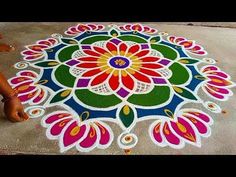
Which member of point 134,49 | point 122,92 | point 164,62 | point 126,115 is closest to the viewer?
point 126,115

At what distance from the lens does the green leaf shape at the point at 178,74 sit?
4.69 feet

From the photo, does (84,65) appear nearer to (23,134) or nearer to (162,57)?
(162,57)

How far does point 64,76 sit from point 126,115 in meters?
0.38

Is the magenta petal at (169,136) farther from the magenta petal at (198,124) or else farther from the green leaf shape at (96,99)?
the green leaf shape at (96,99)

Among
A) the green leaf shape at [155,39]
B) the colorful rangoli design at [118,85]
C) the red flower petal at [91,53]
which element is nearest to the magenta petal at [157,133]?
the colorful rangoli design at [118,85]

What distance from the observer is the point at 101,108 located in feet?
4.11

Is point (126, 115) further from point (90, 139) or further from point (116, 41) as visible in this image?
point (116, 41)

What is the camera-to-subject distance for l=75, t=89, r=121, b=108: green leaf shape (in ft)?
4.18

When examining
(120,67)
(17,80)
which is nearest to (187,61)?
(120,67)

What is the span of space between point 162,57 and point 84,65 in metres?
0.40

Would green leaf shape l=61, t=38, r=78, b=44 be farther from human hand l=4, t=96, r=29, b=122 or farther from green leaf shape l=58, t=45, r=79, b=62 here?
human hand l=4, t=96, r=29, b=122

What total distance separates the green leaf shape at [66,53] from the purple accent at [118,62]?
0.22m

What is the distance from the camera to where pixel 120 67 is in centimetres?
151

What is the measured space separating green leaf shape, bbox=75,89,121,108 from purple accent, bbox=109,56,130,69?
0.79 feet
